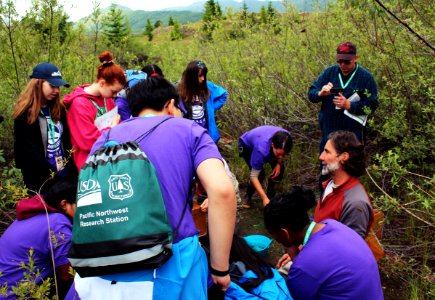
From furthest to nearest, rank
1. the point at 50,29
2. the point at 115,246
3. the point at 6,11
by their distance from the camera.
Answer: the point at 50,29 → the point at 6,11 → the point at 115,246

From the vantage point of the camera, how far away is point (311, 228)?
2.09m

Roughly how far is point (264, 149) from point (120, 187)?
2678 mm

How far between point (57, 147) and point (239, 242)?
1.64 meters

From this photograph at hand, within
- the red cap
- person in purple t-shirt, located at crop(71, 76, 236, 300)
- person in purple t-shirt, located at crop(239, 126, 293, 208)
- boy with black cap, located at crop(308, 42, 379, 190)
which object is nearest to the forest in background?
the red cap

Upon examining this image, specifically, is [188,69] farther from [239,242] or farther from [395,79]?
[395,79]

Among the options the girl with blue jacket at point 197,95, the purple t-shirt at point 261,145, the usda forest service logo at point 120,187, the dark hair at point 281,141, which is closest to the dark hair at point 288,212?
the usda forest service logo at point 120,187

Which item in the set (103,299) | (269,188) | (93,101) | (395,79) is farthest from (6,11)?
(395,79)

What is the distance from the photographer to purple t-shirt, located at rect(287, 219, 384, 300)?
6.14 ft

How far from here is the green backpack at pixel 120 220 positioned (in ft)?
4.26

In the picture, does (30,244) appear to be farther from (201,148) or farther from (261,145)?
(261,145)

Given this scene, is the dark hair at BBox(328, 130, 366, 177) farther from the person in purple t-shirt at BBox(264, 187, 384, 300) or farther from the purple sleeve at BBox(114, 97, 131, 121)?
the purple sleeve at BBox(114, 97, 131, 121)

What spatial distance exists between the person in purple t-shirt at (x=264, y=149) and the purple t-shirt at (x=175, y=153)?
7.58 feet

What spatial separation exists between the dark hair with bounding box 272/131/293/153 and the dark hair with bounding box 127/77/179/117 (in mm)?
2158

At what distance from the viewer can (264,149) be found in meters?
3.87
